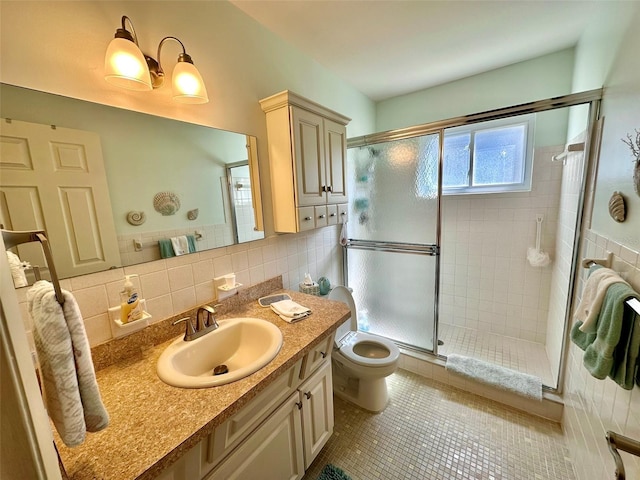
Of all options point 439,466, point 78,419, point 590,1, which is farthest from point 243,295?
point 590,1

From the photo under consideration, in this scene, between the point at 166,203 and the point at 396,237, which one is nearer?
the point at 166,203

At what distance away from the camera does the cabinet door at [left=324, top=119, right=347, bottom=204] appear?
1676mm

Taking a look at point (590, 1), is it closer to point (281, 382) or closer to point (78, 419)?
point (281, 382)

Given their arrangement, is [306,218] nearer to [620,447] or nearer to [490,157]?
[620,447]

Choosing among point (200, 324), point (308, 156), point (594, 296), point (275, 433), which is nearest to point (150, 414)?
point (200, 324)

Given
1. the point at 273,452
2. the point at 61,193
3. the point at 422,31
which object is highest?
the point at 422,31

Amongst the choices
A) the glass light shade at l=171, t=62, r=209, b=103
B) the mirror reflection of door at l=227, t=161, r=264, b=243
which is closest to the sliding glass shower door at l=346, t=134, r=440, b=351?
the mirror reflection of door at l=227, t=161, r=264, b=243

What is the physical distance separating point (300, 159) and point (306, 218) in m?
0.35

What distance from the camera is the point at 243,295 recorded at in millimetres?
1415

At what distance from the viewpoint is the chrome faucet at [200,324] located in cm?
105

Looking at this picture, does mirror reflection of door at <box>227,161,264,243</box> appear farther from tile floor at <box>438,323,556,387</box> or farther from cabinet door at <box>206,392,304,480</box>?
tile floor at <box>438,323,556,387</box>

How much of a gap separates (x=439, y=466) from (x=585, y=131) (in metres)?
2.06

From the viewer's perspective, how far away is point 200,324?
1.09m

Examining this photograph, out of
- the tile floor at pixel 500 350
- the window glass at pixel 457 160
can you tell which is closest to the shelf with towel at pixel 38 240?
the tile floor at pixel 500 350
